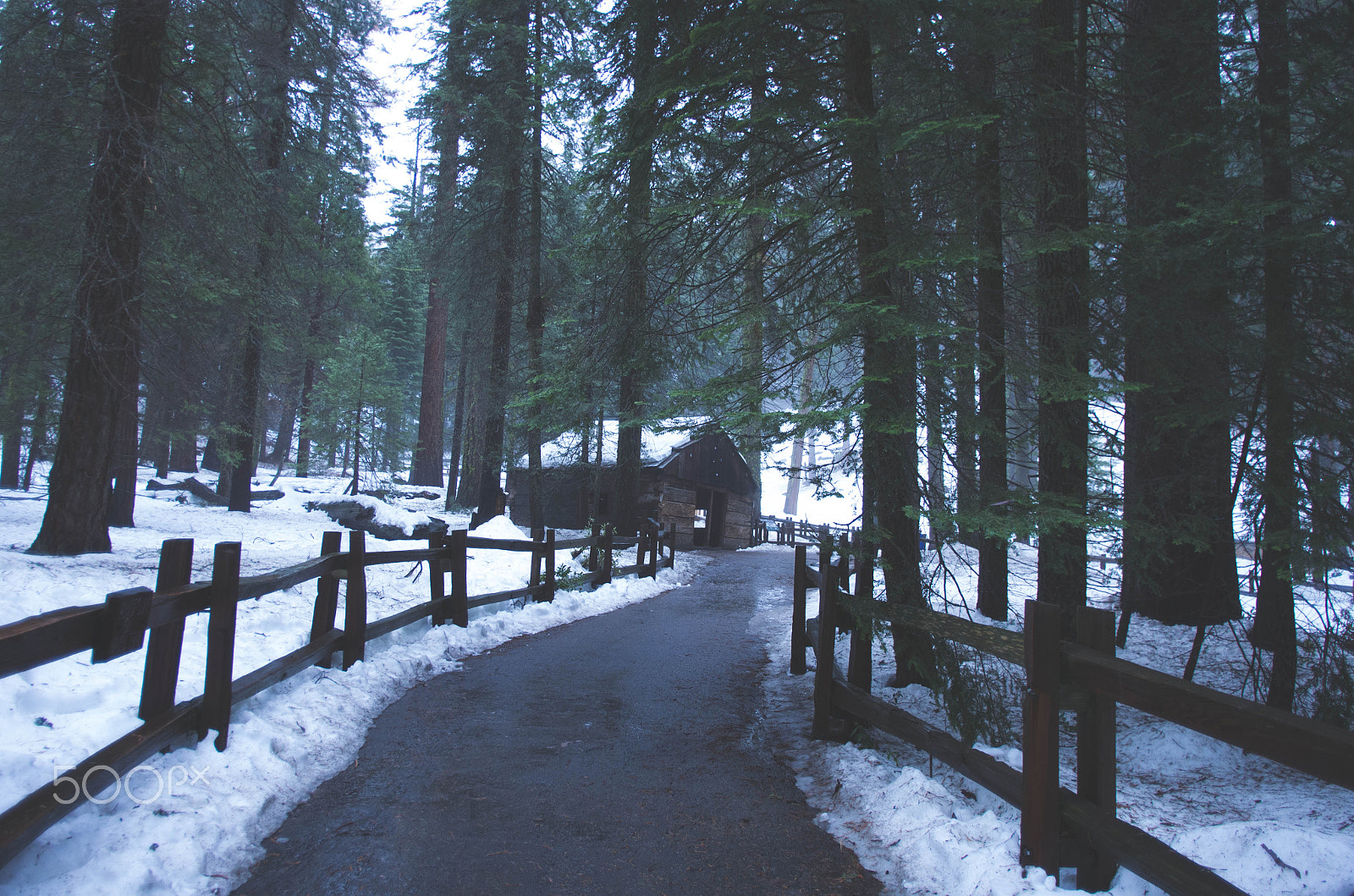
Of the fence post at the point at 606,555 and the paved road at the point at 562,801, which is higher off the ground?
the fence post at the point at 606,555

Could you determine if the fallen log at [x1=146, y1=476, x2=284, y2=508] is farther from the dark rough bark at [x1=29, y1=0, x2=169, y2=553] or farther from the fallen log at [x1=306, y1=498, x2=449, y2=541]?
the dark rough bark at [x1=29, y1=0, x2=169, y2=553]

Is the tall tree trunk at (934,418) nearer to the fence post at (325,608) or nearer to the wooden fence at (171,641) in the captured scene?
the wooden fence at (171,641)

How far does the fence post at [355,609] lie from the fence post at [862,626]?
13.9 ft

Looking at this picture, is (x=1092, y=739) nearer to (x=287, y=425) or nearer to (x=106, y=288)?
(x=106, y=288)

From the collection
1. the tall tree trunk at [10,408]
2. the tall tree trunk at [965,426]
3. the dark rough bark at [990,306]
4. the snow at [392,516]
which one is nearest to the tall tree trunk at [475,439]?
the snow at [392,516]

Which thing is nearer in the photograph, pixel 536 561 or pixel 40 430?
pixel 536 561

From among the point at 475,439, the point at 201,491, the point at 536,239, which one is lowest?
the point at 201,491

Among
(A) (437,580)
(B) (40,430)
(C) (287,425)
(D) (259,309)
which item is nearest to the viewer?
(A) (437,580)

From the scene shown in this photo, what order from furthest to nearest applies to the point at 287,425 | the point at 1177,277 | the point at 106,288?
the point at 287,425, the point at 106,288, the point at 1177,277

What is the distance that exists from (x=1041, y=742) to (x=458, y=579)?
681 cm

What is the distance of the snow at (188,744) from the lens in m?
3.14

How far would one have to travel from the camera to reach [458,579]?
8.64 meters

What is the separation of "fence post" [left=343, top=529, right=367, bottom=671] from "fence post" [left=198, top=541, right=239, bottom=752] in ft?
5.79

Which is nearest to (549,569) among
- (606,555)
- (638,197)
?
(606,555)
